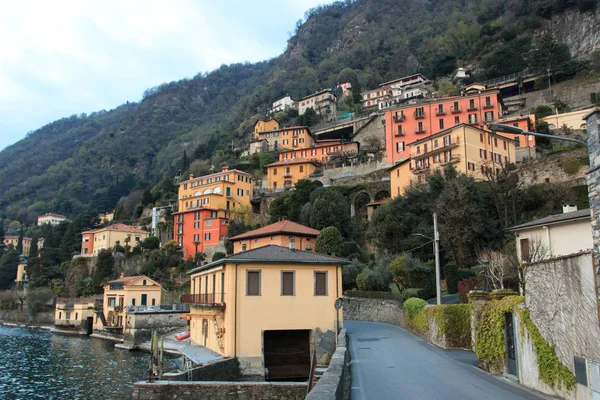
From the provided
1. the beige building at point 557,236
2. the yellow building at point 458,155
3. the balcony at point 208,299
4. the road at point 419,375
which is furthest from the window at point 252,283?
the yellow building at point 458,155

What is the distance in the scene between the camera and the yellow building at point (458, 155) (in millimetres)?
55812

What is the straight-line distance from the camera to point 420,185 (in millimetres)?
54188

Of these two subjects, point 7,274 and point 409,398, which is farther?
point 7,274

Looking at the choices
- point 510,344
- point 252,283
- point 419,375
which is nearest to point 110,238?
point 252,283

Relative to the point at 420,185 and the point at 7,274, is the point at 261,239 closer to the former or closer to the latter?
the point at 420,185

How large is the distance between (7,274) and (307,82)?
336ft

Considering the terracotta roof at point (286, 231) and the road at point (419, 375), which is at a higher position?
the terracotta roof at point (286, 231)

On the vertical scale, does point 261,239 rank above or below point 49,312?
above

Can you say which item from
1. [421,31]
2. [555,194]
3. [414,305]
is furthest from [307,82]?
[414,305]

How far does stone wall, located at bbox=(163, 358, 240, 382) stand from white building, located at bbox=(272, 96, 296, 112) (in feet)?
403

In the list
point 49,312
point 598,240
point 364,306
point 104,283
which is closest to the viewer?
point 598,240

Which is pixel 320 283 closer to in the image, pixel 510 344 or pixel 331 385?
pixel 510 344

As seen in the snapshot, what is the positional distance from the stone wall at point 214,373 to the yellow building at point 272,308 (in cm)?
59

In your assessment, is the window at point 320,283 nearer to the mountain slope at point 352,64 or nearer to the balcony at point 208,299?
the balcony at point 208,299
